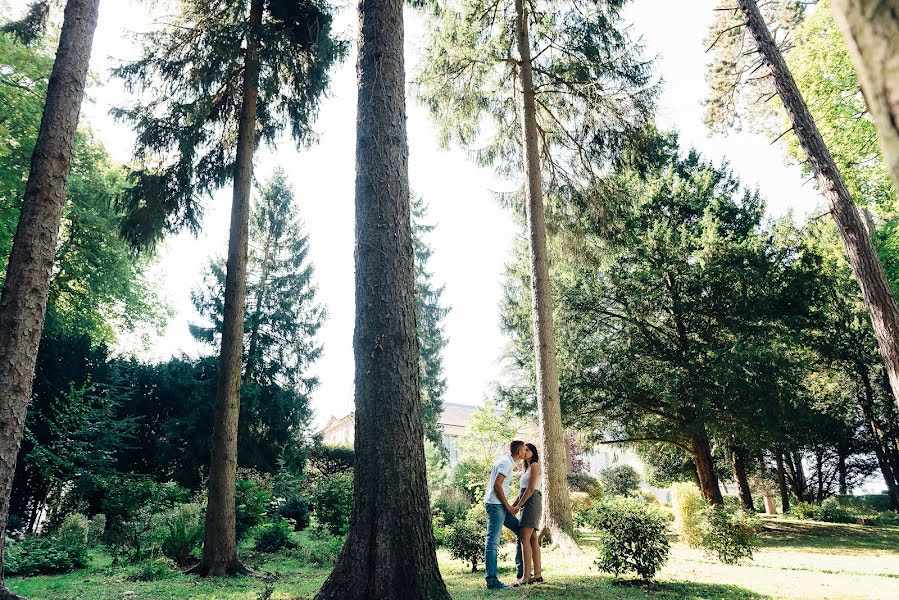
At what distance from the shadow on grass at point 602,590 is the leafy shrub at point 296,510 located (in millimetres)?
9037

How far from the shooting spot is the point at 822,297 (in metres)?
15.3

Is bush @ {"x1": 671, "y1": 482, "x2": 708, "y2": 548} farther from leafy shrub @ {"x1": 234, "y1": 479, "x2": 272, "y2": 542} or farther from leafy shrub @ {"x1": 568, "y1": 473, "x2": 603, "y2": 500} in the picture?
leafy shrub @ {"x1": 568, "y1": 473, "x2": 603, "y2": 500}

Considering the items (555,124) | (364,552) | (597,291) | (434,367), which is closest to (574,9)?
(555,124)

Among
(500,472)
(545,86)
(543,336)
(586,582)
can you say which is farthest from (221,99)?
(586,582)

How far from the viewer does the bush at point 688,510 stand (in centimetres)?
1043

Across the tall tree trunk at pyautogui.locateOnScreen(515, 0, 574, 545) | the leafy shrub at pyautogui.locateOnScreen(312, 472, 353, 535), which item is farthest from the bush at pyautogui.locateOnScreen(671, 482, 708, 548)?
the leafy shrub at pyautogui.locateOnScreen(312, 472, 353, 535)

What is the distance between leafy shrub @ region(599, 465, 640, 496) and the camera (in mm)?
30219

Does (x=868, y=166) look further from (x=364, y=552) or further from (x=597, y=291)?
(x=364, y=552)

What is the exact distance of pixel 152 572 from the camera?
24.6 feet

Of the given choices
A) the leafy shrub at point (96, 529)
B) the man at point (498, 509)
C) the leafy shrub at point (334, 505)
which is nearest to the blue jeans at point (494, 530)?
the man at point (498, 509)

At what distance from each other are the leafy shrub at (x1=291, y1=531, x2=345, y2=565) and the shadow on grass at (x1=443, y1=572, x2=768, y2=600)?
3759 millimetres

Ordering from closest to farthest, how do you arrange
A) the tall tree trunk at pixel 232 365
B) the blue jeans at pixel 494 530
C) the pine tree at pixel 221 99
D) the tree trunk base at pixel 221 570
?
the blue jeans at pixel 494 530 → the tree trunk base at pixel 221 570 → the tall tree trunk at pixel 232 365 → the pine tree at pixel 221 99

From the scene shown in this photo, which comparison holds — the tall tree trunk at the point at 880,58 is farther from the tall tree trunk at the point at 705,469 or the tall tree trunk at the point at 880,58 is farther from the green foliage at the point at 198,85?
the tall tree trunk at the point at 705,469

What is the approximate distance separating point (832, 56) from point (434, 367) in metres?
23.6
